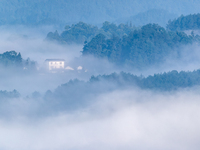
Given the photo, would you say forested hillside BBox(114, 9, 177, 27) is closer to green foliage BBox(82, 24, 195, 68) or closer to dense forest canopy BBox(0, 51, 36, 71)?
green foliage BBox(82, 24, 195, 68)

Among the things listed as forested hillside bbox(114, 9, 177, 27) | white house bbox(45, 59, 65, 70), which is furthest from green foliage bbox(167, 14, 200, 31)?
forested hillside bbox(114, 9, 177, 27)

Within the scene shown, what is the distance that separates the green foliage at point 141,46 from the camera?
57219 millimetres

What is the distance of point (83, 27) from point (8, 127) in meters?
54.6

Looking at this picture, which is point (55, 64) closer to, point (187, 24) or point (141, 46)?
point (141, 46)

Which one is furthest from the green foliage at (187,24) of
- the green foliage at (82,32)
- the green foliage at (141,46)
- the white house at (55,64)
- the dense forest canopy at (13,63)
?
the dense forest canopy at (13,63)

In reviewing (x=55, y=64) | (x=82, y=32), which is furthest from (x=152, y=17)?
(x=55, y=64)

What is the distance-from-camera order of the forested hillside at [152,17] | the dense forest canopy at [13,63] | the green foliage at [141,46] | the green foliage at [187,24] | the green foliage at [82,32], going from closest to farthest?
the dense forest canopy at [13,63], the green foliage at [141,46], the green foliage at [187,24], the green foliage at [82,32], the forested hillside at [152,17]

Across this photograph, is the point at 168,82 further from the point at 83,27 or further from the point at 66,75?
the point at 83,27

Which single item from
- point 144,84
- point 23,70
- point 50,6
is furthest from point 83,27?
point 144,84

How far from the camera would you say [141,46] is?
57875 mm

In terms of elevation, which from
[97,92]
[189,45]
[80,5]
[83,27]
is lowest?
[97,92]

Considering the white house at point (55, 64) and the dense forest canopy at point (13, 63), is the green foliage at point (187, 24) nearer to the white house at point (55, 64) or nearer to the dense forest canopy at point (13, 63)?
the white house at point (55, 64)

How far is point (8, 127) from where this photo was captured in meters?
34.0

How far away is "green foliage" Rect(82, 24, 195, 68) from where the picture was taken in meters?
57.2
